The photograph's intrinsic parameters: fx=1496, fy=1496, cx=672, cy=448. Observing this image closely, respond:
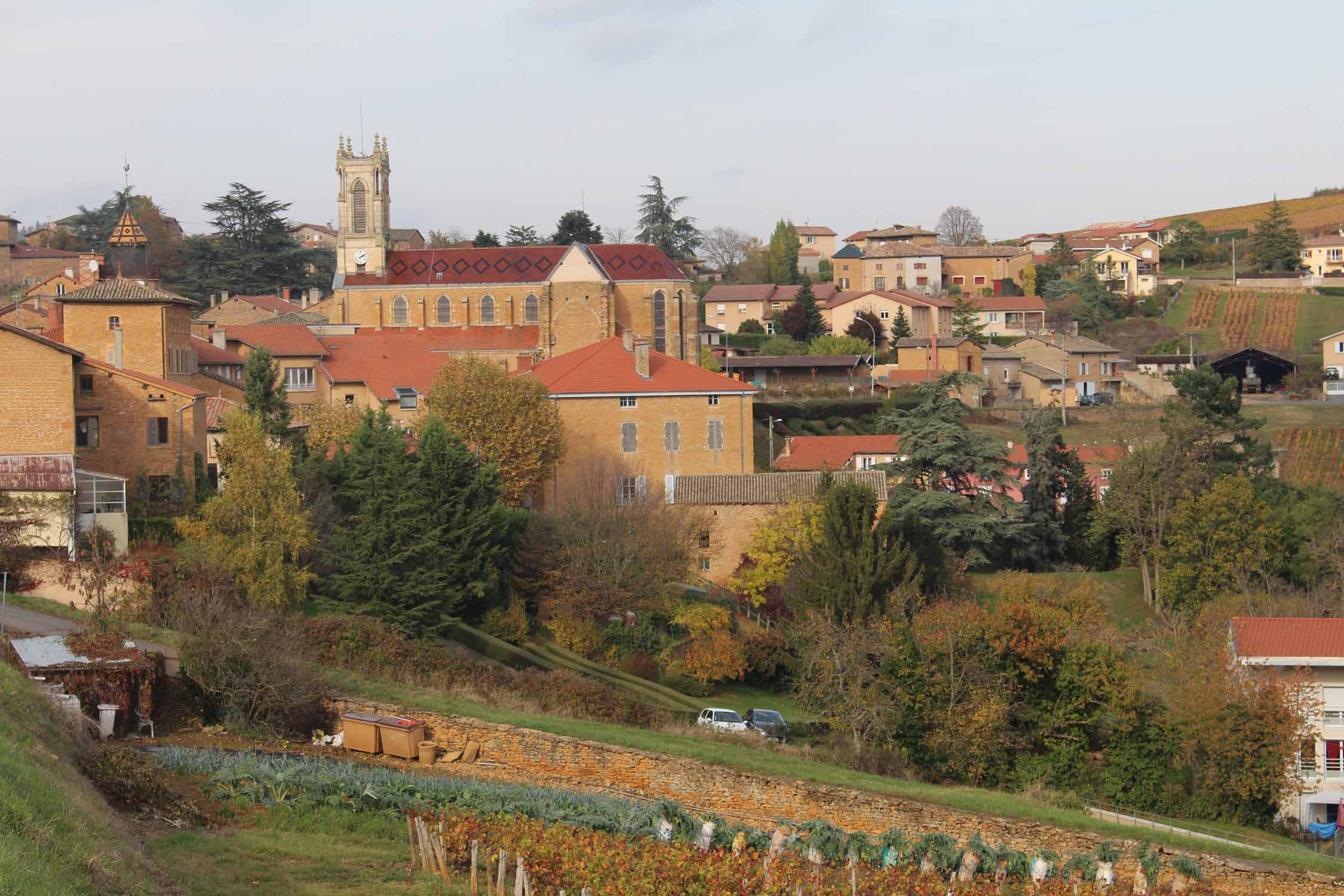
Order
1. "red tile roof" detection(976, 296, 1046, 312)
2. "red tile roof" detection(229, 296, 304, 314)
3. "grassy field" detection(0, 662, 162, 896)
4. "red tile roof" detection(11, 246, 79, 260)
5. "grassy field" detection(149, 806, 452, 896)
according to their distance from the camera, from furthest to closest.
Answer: "red tile roof" detection(976, 296, 1046, 312) → "red tile roof" detection(11, 246, 79, 260) → "red tile roof" detection(229, 296, 304, 314) → "grassy field" detection(149, 806, 452, 896) → "grassy field" detection(0, 662, 162, 896)

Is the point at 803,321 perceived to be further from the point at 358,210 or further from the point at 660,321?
the point at 358,210

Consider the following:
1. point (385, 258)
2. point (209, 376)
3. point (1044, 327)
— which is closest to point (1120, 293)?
point (1044, 327)

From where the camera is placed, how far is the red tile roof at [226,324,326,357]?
58.7 m

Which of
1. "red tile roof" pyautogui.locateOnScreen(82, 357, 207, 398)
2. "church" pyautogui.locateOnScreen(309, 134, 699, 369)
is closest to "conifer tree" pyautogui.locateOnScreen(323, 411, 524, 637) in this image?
"red tile roof" pyautogui.locateOnScreen(82, 357, 207, 398)

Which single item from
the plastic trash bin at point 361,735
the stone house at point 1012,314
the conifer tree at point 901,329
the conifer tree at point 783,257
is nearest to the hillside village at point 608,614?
the plastic trash bin at point 361,735

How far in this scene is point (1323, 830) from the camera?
28.6 metres

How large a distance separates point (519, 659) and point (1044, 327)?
76.1m

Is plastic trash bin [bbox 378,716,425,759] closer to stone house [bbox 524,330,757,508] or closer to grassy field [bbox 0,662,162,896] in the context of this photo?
grassy field [bbox 0,662,162,896]

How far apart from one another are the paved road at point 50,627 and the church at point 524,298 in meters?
41.1

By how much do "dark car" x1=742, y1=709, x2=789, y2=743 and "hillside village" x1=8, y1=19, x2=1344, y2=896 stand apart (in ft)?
0.82

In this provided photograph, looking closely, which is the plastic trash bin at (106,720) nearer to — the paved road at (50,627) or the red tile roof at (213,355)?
the paved road at (50,627)

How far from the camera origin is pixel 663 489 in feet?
148

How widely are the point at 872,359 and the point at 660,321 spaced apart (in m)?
19.5

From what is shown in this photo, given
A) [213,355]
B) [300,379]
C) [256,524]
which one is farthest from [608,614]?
[300,379]
